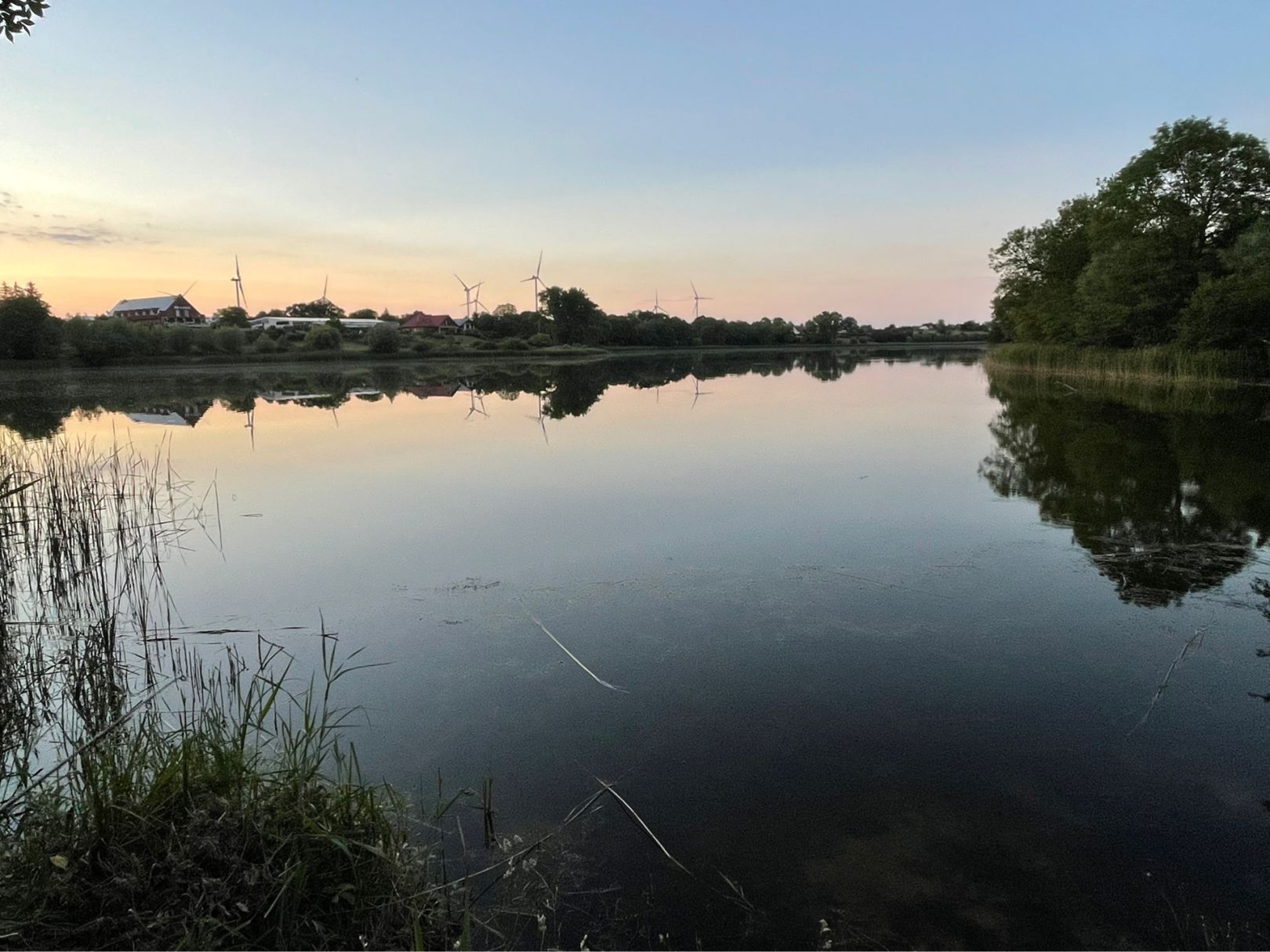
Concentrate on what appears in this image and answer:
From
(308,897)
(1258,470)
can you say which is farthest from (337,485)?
(1258,470)

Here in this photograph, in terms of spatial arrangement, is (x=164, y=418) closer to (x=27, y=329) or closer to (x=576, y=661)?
(x=576, y=661)

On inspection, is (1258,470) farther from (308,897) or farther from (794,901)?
(308,897)

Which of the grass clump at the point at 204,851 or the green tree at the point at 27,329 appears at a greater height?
the green tree at the point at 27,329

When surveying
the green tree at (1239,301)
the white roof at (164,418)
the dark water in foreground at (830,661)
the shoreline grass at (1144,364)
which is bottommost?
the dark water in foreground at (830,661)

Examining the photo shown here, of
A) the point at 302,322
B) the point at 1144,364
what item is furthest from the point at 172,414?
the point at 302,322

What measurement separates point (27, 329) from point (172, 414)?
97.3ft

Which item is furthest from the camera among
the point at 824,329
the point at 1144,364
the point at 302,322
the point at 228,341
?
the point at 824,329

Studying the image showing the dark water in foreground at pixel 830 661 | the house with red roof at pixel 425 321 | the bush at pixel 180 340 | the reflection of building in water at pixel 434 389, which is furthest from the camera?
the house with red roof at pixel 425 321

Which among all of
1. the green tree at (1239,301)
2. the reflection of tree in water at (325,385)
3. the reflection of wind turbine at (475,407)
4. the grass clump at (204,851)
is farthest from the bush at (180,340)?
the green tree at (1239,301)

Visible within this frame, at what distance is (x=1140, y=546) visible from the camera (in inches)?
334

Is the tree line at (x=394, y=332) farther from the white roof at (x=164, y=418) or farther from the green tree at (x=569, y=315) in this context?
the white roof at (x=164, y=418)

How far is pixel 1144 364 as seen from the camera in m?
30.1

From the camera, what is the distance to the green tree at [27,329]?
144 ft

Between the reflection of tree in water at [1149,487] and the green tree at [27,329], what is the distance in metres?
53.0
